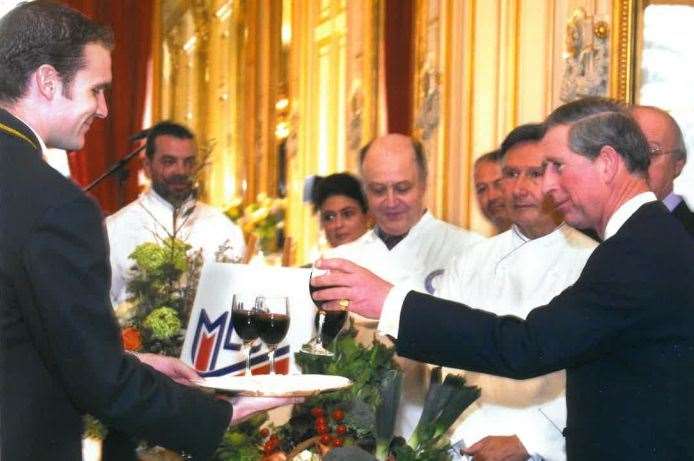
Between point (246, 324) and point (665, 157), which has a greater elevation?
point (665, 157)

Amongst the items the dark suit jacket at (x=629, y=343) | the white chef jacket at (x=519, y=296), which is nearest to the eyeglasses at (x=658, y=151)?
the white chef jacket at (x=519, y=296)

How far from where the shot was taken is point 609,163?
93.4 inches

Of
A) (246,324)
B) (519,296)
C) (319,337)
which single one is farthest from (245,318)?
(519,296)

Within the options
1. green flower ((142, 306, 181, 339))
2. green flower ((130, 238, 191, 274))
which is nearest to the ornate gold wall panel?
green flower ((130, 238, 191, 274))

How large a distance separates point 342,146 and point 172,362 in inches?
278

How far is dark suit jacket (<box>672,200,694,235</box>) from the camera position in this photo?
3682 millimetres

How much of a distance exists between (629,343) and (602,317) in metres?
0.08

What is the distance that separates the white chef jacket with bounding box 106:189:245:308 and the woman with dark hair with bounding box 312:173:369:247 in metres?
0.44

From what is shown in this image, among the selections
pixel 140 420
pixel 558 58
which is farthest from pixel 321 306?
pixel 558 58

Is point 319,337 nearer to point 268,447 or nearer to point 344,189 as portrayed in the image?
point 268,447

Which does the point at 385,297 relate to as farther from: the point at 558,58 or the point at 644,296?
the point at 558,58

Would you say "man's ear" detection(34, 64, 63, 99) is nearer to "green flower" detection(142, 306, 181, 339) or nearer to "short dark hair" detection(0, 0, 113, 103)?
"short dark hair" detection(0, 0, 113, 103)

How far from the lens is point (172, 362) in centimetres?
232

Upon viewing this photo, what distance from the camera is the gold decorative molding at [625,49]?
516cm
